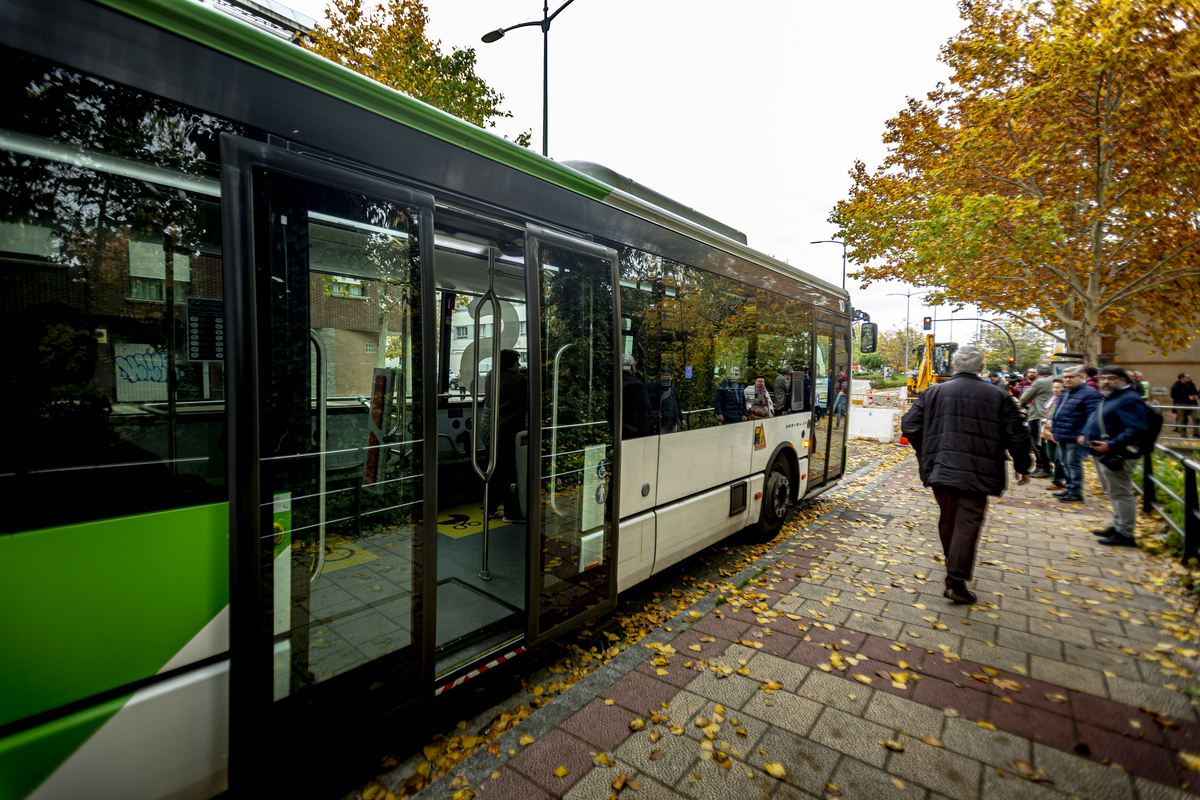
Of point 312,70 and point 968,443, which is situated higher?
point 312,70

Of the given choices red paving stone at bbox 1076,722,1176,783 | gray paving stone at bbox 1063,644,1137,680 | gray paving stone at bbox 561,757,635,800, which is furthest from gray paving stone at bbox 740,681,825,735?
gray paving stone at bbox 1063,644,1137,680

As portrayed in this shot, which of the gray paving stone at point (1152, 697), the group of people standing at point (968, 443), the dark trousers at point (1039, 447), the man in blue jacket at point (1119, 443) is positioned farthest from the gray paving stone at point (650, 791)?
the dark trousers at point (1039, 447)

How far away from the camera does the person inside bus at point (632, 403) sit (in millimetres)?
4215

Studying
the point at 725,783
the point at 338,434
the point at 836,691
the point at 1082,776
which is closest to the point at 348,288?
the point at 338,434

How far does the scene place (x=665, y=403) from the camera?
462cm

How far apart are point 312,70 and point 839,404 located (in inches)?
332

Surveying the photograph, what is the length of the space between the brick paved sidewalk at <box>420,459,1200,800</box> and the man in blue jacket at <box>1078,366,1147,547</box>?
1177 mm

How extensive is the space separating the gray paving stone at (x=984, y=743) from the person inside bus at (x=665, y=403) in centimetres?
265

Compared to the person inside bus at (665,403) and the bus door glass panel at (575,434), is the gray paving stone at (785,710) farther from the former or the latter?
the person inside bus at (665,403)

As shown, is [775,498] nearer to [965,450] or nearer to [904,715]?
[965,450]

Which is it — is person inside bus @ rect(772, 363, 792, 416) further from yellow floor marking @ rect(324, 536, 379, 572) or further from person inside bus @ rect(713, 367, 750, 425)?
yellow floor marking @ rect(324, 536, 379, 572)

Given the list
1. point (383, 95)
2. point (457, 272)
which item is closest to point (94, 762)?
point (383, 95)

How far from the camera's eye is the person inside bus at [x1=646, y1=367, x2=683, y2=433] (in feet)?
14.8

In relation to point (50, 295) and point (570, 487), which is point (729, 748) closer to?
point (570, 487)
